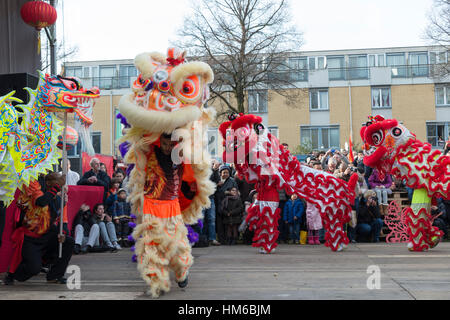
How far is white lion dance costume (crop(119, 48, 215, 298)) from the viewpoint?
4699 millimetres

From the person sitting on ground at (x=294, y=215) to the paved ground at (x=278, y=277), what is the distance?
1.04 meters

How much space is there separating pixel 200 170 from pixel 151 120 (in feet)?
3.00

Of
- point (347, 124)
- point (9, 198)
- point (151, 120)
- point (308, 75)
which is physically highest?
point (308, 75)

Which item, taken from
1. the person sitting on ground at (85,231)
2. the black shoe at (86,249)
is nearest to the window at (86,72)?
the person sitting on ground at (85,231)

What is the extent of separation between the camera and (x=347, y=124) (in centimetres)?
2647

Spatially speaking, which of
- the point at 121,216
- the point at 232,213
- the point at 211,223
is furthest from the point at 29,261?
the point at 232,213

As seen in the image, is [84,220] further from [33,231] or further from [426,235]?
[426,235]

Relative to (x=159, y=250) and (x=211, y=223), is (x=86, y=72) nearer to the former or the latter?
(x=211, y=223)

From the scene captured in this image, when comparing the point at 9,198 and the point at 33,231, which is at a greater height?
the point at 9,198

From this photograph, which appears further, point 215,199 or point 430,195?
point 215,199

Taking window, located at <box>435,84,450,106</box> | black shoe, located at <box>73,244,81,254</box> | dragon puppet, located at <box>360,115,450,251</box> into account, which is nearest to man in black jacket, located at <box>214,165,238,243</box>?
black shoe, located at <box>73,244,81,254</box>

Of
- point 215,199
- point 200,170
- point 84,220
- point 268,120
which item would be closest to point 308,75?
point 268,120

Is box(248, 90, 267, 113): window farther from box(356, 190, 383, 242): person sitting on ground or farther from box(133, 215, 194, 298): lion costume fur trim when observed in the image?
box(133, 215, 194, 298): lion costume fur trim
